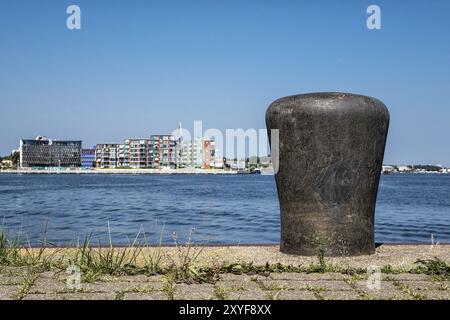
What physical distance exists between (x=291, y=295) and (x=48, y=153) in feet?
601

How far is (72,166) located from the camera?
184m

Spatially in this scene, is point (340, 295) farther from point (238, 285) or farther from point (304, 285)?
point (238, 285)

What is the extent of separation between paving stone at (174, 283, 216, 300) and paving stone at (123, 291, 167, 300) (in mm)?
86

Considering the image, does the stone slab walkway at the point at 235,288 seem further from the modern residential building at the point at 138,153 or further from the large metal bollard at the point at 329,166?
the modern residential building at the point at 138,153

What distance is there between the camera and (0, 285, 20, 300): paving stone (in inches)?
143

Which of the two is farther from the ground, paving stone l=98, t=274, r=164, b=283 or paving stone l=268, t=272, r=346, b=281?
paving stone l=98, t=274, r=164, b=283

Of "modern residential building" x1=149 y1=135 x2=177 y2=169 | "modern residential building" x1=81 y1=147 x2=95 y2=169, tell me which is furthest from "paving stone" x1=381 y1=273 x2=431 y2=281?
"modern residential building" x1=81 y1=147 x2=95 y2=169

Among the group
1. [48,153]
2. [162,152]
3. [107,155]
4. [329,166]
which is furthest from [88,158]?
[329,166]

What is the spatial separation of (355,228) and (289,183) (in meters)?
0.77

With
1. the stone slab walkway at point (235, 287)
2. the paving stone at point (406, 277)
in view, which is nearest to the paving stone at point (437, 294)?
the stone slab walkway at point (235, 287)

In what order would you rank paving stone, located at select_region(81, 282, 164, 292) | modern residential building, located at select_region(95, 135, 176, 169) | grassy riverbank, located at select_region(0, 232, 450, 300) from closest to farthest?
grassy riverbank, located at select_region(0, 232, 450, 300) → paving stone, located at select_region(81, 282, 164, 292) → modern residential building, located at select_region(95, 135, 176, 169)

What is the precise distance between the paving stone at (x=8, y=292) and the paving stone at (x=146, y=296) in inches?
26.9

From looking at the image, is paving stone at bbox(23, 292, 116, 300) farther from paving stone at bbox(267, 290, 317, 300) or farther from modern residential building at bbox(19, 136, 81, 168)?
modern residential building at bbox(19, 136, 81, 168)
